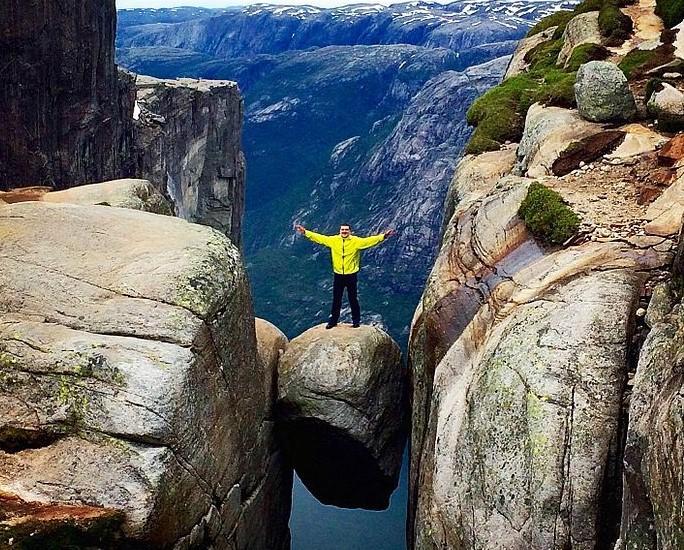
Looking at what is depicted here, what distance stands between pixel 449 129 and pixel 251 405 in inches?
6715

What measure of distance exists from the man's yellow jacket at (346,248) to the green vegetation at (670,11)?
1844 cm

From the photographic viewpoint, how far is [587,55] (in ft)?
102

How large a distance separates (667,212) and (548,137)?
7.02 meters

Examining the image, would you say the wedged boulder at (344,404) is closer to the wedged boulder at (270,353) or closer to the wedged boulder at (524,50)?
the wedged boulder at (270,353)

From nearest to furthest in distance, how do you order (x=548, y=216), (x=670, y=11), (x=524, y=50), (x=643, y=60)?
(x=548, y=216) < (x=643, y=60) < (x=670, y=11) < (x=524, y=50)

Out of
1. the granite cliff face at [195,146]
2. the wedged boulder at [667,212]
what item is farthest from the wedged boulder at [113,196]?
the granite cliff face at [195,146]

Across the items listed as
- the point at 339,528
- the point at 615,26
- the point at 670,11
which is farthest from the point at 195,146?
the point at 670,11

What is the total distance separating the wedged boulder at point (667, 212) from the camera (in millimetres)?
16016

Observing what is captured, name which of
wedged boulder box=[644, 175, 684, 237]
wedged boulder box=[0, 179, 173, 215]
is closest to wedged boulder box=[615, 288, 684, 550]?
wedged boulder box=[644, 175, 684, 237]

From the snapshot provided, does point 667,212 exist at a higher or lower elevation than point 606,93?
lower

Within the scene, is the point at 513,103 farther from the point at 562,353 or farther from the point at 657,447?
the point at 657,447

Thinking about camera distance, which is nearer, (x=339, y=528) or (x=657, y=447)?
(x=657, y=447)

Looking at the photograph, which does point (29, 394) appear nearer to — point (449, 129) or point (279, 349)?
point (279, 349)

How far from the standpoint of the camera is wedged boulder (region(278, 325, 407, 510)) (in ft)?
73.6
